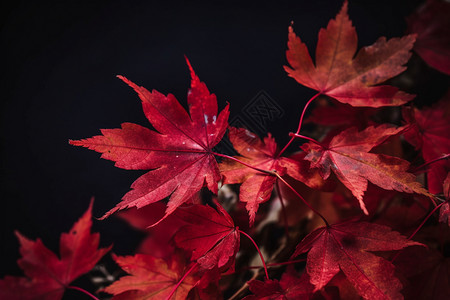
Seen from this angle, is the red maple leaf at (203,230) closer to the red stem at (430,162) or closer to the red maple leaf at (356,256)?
the red maple leaf at (356,256)

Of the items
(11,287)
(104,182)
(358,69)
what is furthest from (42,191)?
(358,69)

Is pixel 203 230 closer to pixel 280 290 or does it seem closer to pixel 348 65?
pixel 280 290

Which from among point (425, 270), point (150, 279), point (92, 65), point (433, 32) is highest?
point (92, 65)

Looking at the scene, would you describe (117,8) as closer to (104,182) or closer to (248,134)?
(104,182)

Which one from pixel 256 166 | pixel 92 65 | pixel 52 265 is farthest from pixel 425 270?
pixel 92 65

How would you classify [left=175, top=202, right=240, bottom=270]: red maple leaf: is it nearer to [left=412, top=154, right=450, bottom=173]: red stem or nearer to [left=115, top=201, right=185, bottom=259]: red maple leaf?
[left=115, top=201, right=185, bottom=259]: red maple leaf

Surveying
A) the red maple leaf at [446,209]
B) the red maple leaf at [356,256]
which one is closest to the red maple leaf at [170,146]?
the red maple leaf at [356,256]
